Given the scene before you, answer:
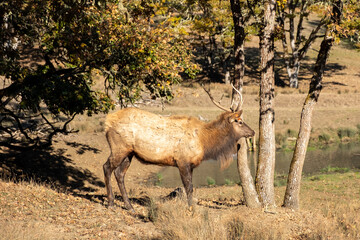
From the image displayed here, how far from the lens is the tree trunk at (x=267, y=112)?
11406 millimetres

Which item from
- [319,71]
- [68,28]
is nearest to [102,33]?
[68,28]

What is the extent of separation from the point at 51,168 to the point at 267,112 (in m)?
12.8

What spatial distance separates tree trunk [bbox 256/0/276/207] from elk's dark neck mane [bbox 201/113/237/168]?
912 mm

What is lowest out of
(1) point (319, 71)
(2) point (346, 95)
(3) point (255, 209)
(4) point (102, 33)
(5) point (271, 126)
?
(2) point (346, 95)

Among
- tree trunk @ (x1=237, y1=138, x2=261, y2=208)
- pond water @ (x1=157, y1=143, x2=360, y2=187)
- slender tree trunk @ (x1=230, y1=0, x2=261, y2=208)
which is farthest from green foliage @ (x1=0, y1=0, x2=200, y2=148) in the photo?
pond water @ (x1=157, y1=143, x2=360, y2=187)

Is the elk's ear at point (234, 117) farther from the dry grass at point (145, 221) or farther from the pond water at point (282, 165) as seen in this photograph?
the pond water at point (282, 165)

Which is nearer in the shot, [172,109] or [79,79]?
[79,79]

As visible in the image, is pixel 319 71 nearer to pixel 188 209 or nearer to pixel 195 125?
pixel 195 125

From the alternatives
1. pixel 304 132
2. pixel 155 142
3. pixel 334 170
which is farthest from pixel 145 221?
pixel 334 170

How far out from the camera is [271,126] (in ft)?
37.9

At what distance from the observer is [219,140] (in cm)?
1123

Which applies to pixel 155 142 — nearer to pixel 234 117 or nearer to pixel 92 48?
pixel 234 117

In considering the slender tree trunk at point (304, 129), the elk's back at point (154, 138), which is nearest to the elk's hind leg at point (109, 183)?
the elk's back at point (154, 138)

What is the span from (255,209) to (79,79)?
7318 millimetres
